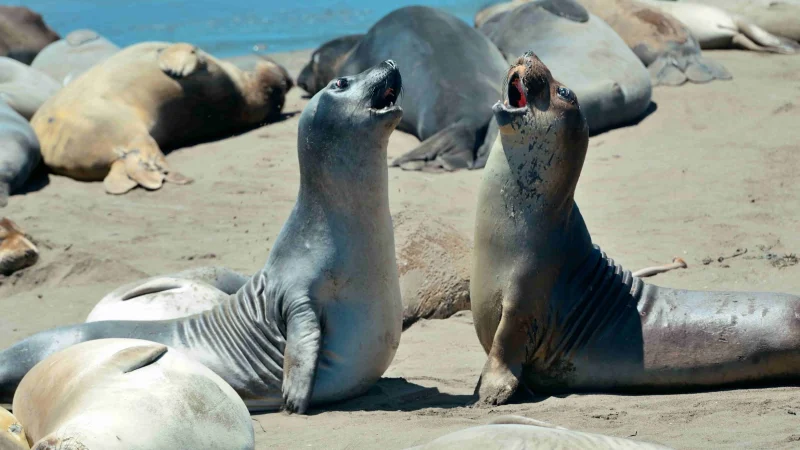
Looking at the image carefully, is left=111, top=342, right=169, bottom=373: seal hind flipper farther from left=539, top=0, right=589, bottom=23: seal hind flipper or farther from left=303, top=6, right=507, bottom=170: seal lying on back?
left=539, top=0, right=589, bottom=23: seal hind flipper

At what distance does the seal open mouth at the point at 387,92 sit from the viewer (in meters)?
5.02

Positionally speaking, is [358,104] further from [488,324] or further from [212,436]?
[212,436]

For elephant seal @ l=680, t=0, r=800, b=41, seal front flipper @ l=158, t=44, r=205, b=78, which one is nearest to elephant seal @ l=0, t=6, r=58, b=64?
seal front flipper @ l=158, t=44, r=205, b=78

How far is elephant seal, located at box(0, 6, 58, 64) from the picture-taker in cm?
1391

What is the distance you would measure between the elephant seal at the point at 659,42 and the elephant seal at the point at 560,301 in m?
6.54

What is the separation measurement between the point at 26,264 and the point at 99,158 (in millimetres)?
2154

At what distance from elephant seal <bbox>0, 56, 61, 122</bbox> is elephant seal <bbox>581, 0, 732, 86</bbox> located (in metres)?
5.66

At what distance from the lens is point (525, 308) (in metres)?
4.96

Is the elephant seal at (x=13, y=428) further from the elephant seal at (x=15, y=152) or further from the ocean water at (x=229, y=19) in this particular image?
the ocean water at (x=229, y=19)

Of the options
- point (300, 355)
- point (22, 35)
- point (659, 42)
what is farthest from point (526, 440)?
point (22, 35)

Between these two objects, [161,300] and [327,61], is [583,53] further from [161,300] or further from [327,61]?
[161,300]

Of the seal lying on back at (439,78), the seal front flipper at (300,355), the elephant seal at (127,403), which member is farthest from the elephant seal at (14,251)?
the elephant seal at (127,403)

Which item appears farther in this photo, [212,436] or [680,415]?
[680,415]

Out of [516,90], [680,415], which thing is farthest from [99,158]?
[680,415]
